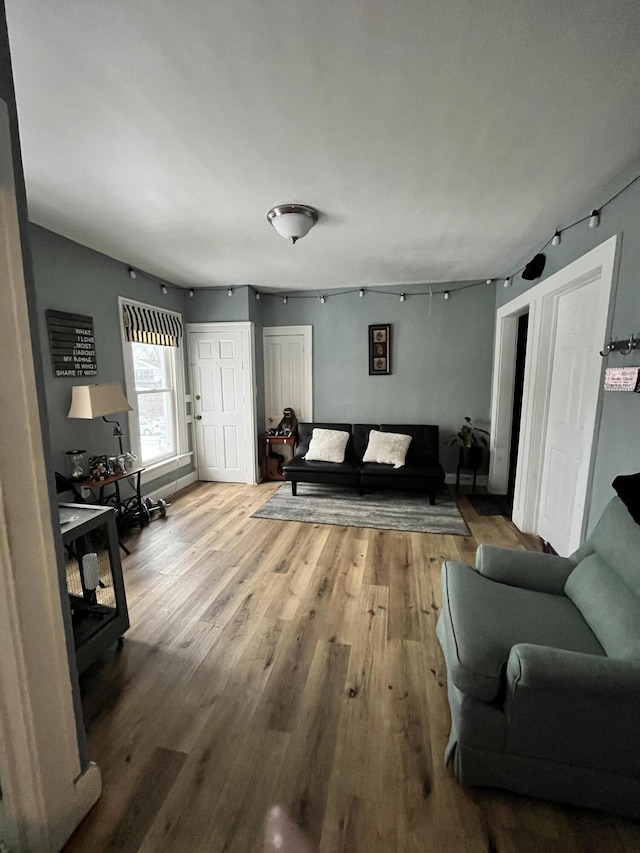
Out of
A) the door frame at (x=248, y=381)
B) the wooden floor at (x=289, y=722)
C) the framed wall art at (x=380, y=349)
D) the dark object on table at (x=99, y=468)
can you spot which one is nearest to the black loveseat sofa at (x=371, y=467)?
the door frame at (x=248, y=381)

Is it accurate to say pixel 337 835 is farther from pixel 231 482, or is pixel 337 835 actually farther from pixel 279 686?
pixel 231 482

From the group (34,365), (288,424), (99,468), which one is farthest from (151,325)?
(34,365)

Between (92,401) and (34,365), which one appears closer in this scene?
(34,365)

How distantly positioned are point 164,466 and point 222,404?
42.3 inches

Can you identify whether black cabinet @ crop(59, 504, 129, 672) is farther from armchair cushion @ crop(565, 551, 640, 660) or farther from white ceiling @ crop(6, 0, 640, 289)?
armchair cushion @ crop(565, 551, 640, 660)

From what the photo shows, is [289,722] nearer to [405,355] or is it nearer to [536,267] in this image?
[536,267]

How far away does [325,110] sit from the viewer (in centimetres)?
146

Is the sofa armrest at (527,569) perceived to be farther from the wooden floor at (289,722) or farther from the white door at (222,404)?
the white door at (222,404)

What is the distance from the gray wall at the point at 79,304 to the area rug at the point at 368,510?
5.73ft

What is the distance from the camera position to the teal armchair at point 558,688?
41.8 inches

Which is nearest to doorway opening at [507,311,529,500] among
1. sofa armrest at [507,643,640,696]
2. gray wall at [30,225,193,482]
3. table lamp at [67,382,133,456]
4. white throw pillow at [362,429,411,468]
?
white throw pillow at [362,429,411,468]

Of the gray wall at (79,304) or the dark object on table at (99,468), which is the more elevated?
the gray wall at (79,304)

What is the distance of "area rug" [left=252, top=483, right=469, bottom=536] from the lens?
339cm

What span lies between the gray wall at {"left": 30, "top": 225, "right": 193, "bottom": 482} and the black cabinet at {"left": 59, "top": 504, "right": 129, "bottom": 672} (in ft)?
3.14
